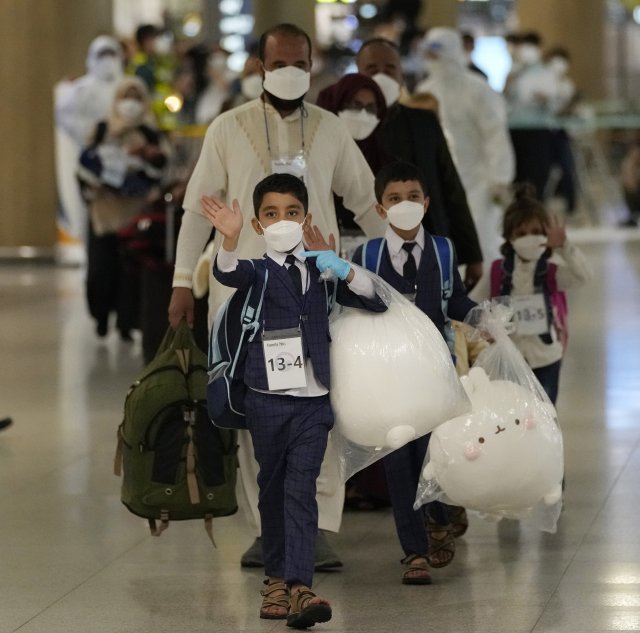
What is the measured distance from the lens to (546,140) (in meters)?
22.0

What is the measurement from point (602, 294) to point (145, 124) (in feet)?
14.8

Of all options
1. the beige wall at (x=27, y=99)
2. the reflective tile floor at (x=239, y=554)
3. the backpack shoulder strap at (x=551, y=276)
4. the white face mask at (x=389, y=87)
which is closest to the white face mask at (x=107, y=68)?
the beige wall at (x=27, y=99)

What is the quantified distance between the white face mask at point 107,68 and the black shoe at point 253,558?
35.9ft

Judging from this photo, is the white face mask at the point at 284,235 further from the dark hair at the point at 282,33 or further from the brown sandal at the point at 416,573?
the brown sandal at the point at 416,573

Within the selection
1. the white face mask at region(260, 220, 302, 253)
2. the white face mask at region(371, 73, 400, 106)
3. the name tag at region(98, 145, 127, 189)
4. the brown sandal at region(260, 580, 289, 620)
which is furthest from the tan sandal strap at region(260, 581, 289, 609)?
the name tag at region(98, 145, 127, 189)

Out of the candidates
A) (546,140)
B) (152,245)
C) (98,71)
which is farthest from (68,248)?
(152,245)

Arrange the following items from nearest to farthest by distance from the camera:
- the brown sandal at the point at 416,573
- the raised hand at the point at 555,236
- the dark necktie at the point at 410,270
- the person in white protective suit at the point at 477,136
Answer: the brown sandal at the point at 416,573 < the dark necktie at the point at 410,270 < the raised hand at the point at 555,236 < the person in white protective suit at the point at 477,136

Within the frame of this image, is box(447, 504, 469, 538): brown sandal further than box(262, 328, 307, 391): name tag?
Yes

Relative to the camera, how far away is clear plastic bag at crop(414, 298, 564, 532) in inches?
233

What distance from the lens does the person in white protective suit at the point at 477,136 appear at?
36.9ft

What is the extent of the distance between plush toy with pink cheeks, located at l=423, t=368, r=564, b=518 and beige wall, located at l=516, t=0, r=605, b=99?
2773 centimetres

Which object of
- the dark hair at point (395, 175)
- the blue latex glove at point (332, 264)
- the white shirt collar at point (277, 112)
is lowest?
the blue latex glove at point (332, 264)

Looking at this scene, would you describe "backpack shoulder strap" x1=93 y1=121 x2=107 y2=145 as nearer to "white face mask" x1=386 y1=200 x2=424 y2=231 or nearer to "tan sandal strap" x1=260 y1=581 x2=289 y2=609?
"white face mask" x1=386 y1=200 x2=424 y2=231

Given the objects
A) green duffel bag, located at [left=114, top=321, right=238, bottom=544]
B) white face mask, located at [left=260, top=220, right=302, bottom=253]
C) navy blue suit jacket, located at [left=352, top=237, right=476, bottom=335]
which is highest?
white face mask, located at [left=260, top=220, right=302, bottom=253]
